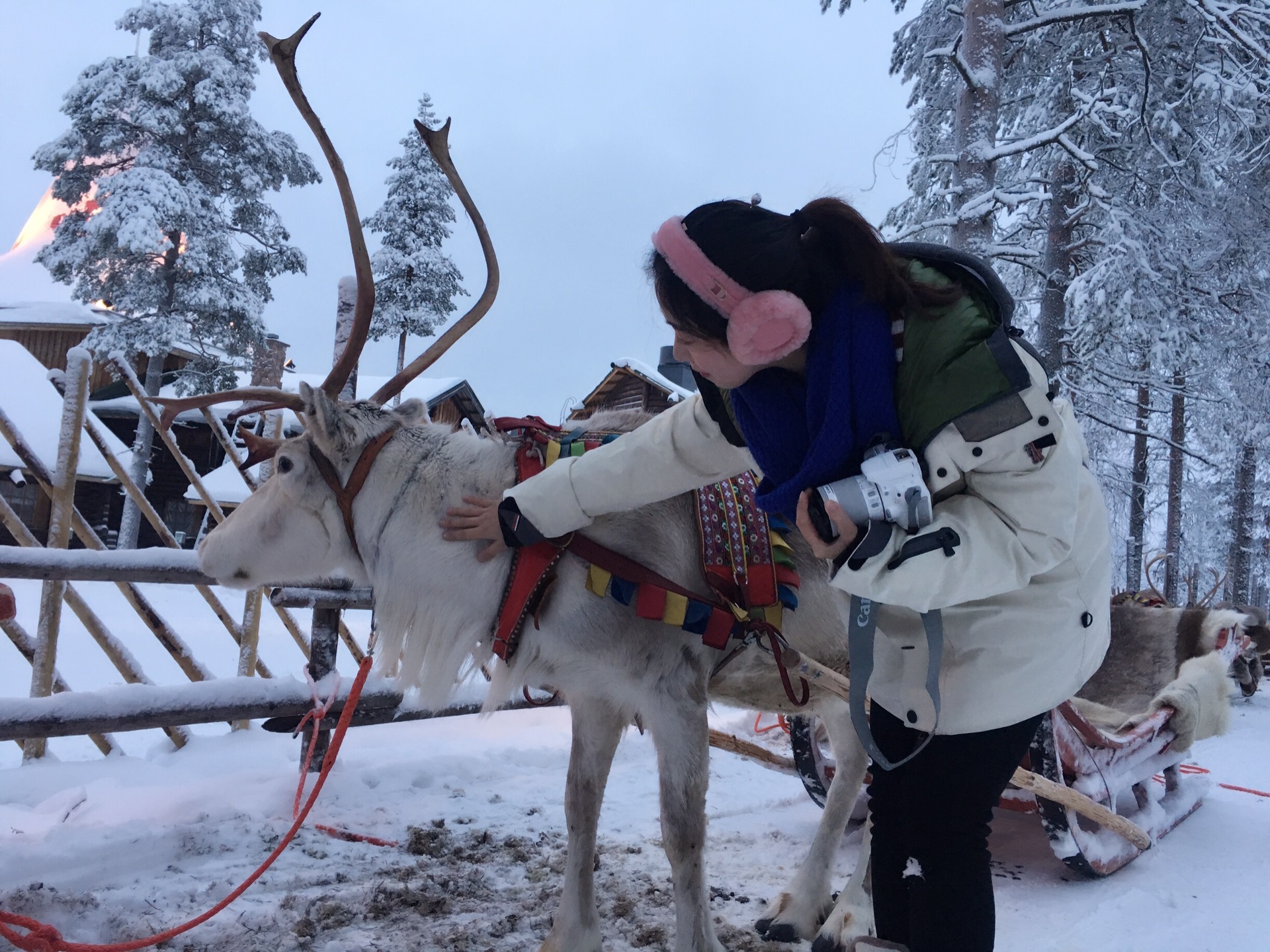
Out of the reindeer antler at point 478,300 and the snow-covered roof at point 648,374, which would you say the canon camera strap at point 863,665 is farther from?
the snow-covered roof at point 648,374

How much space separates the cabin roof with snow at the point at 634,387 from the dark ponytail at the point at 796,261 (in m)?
13.5

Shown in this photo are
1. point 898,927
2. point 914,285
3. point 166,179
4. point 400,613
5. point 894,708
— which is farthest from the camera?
point 166,179

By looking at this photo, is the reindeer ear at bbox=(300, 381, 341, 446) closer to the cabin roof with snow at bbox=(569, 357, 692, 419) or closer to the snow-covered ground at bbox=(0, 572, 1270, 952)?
the snow-covered ground at bbox=(0, 572, 1270, 952)

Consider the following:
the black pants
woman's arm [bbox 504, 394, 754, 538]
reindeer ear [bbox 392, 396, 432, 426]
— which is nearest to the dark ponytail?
woman's arm [bbox 504, 394, 754, 538]

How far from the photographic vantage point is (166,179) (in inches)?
609

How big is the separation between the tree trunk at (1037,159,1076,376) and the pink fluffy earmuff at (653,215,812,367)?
A: 29.1ft

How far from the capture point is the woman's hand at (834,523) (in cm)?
129

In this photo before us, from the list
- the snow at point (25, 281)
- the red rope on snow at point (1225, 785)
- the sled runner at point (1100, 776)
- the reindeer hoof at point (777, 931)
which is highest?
the snow at point (25, 281)

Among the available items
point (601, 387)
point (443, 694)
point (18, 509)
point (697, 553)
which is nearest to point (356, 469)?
point (443, 694)

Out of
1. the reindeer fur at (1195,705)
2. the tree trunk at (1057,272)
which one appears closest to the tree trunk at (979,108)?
the tree trunk at (1057,272)

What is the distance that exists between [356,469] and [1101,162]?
8837 mm

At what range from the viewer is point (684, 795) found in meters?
2.30

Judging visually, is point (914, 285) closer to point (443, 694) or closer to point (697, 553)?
point (697, 553)

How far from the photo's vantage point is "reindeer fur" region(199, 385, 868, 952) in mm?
2324
